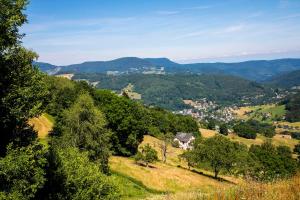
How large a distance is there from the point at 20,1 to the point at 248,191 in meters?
14.0

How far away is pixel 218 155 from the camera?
82.9 metres

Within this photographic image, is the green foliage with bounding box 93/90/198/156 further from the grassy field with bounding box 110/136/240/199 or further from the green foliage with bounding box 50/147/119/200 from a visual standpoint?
the green foliage with bounding box 50/147/119/200

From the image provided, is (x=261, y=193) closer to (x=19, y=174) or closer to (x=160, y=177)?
(x=19, y=174)

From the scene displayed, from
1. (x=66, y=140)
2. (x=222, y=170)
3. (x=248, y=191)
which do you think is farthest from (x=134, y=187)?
(x=248, y=191)

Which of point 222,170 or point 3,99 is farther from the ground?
point 3,99

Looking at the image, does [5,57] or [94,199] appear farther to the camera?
[94,199]

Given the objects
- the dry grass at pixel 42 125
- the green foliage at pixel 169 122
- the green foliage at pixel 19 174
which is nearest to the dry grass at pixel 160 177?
the dry grass at pixel 42 125

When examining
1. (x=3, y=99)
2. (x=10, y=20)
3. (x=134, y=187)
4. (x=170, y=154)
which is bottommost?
(x=170, y=154)

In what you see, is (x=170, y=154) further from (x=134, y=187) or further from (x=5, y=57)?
(x=5, y=57)

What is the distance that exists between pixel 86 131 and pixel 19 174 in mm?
33142

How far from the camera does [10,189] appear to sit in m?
16.5

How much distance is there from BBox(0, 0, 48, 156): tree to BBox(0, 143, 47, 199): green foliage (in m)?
1.12

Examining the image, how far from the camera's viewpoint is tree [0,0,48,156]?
1739cm

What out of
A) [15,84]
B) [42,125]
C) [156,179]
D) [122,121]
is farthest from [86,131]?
[42,125]
